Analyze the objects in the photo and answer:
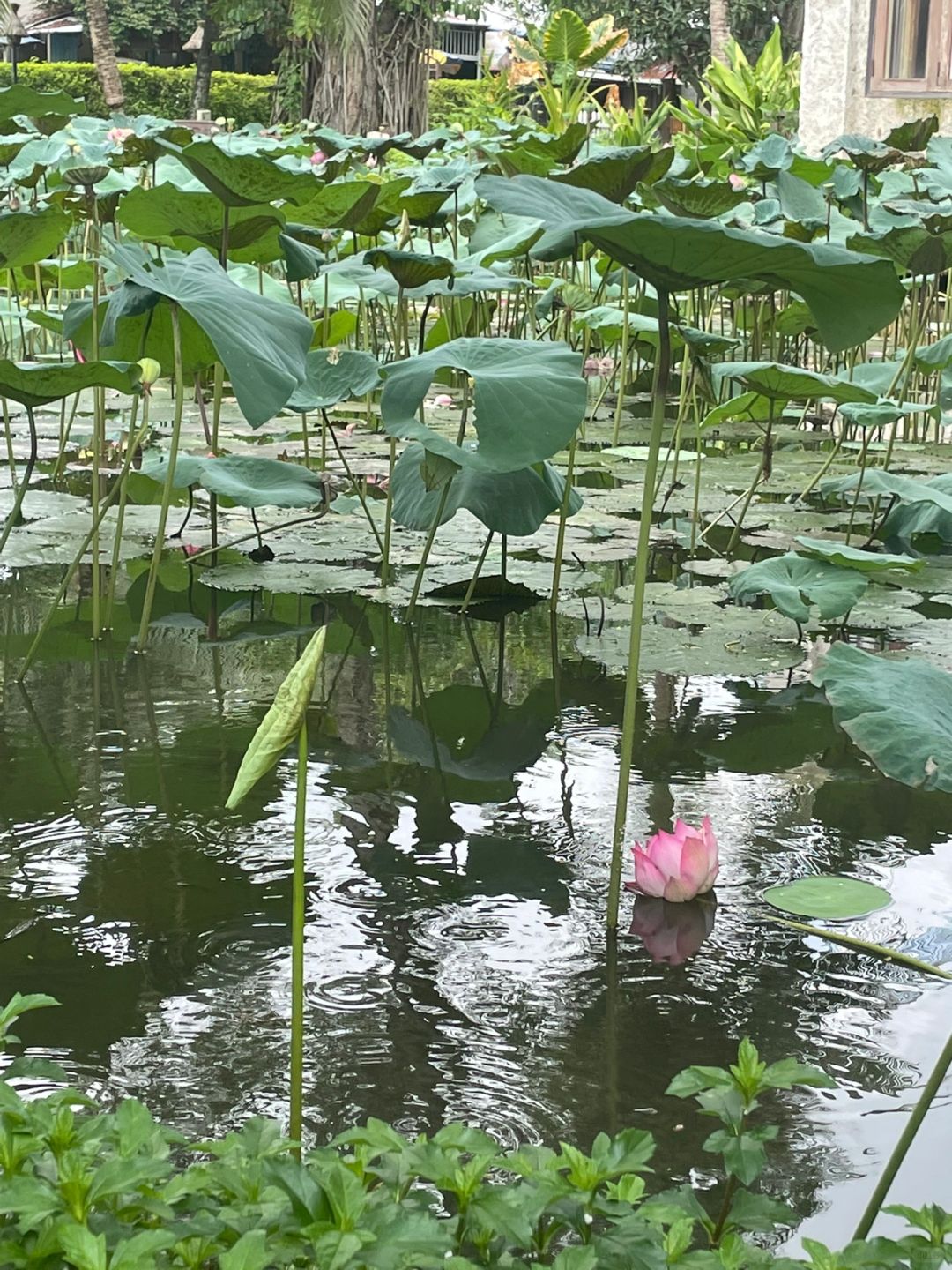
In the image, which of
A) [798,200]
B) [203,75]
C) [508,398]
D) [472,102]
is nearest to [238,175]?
[508,398]

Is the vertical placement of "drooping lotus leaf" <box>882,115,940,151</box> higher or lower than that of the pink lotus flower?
higher

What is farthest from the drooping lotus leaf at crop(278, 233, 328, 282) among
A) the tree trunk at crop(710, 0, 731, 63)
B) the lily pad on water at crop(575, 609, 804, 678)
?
the tree trunk at crop(710, 0, 731, 63)

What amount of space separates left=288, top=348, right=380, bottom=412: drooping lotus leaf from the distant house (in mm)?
7480

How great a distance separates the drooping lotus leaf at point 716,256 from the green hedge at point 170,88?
2031cm

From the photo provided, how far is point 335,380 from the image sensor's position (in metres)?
2.62

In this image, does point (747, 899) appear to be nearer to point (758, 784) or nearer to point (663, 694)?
point (758, 784)

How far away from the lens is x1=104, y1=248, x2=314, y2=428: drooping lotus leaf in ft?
5.72

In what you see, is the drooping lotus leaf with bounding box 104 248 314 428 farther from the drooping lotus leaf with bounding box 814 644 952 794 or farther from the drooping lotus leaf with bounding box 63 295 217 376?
the drooping lotus leaf with bounding box 814 644 952 794

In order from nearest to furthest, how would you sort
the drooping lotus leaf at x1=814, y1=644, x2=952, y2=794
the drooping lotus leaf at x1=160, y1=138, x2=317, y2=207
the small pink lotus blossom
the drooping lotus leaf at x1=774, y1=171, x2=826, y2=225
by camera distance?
1. the drooping lotus leaf at x1=814, y1=644, x2=952, y2=794
2. the drooping lotus leaf at x1=160, y1=138, x2=317, y2=207
3. the drooping lotus leaf at x1=774, y1=171, x2=826, y2=225
4. the small pink lotus blossom

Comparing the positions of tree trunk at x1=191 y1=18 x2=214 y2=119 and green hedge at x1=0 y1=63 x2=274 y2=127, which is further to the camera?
green hedge at x1=0 y1=63 x2=274 y2=127

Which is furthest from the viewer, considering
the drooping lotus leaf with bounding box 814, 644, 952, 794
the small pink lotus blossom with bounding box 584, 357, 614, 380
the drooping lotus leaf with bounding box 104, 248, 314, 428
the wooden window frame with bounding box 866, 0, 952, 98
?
the wooden window frame with bounding box 866, 0, 952, 98

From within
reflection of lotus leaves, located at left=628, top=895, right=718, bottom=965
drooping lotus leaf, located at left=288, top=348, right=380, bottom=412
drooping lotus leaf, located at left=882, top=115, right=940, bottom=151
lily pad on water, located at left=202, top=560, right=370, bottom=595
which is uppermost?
drooping lotus leaf, located at left=882, top=115, right=940, bottom=151

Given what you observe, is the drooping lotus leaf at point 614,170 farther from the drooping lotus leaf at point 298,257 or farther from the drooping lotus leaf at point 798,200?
the drooping lotus leaf at point 798,200

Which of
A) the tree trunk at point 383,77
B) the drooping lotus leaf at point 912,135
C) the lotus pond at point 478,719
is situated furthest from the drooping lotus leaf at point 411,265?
the tree trunk at point 383,77
